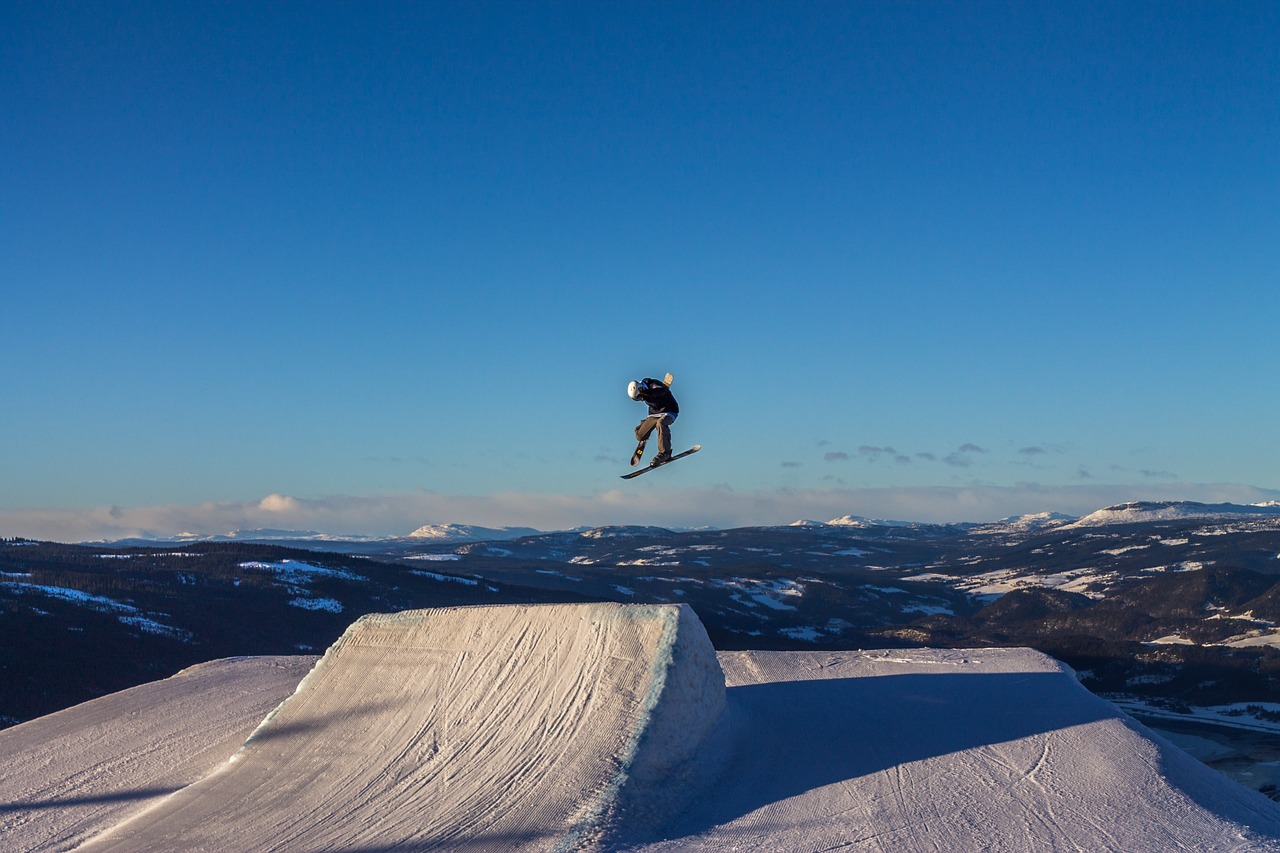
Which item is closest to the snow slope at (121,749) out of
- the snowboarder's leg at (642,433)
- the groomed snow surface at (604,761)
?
the groomed snow surface at (604,761)

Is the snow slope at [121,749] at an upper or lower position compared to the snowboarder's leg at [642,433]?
lower

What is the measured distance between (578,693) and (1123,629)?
52.6 metres

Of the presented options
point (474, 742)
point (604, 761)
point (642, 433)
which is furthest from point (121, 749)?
point (642, 433)

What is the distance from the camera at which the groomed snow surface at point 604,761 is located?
46.6ft

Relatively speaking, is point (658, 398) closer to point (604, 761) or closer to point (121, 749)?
point (604, 761)

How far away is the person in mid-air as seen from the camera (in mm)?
13047

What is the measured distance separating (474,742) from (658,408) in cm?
796

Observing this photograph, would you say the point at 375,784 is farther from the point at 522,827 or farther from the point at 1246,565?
the point at 1246,565

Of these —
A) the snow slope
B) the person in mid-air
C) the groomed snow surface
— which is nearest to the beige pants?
the person in mid-air

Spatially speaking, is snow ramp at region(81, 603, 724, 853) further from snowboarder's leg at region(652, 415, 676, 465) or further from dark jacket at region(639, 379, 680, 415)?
dark jacket at region(639, 379, 680, 415)

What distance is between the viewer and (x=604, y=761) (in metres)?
15.6

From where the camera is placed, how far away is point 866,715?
62.8ft

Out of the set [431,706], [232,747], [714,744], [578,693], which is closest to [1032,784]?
[714,744]

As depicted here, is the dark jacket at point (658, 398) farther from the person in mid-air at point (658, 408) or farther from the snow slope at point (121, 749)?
the snow slope at point (121, 749)
